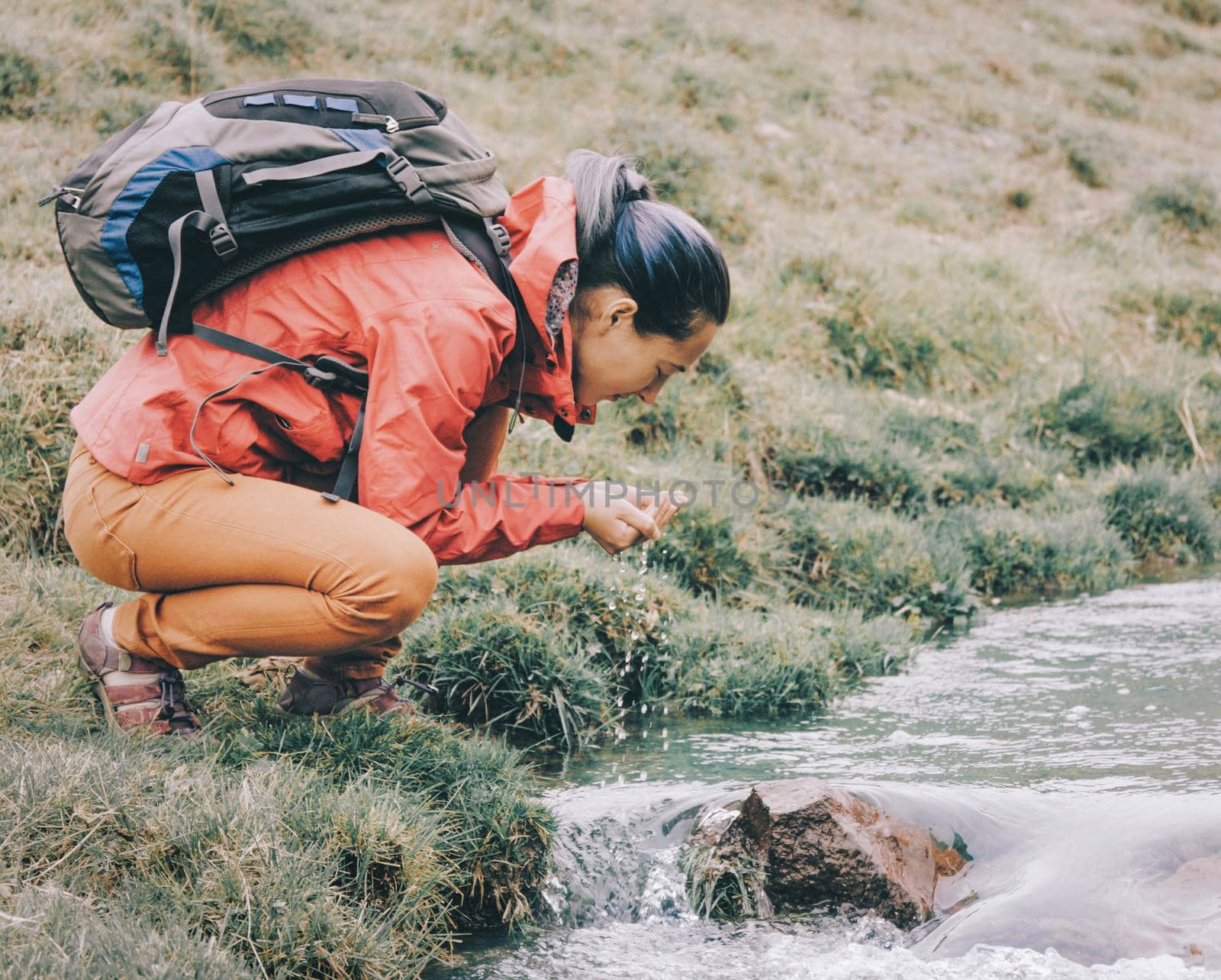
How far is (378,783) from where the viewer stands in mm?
3061

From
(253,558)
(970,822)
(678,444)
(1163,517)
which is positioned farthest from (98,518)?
(1163,517)

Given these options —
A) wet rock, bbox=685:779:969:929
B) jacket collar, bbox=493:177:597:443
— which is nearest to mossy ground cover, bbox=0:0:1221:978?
wet rock, bbox=685:779:969:929

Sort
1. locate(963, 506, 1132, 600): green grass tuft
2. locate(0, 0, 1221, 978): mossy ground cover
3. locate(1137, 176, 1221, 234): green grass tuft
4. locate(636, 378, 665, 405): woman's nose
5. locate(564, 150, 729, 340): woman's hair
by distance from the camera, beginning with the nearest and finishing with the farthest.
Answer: locate(0, 0, 1221, 978): mossy ground cover, locate(564, 150, 729, 340): woman's hair, locate(636, 378, 665, 405): woman's nose, locate(963, 506, 1132, 600): green grass tuft, locate(1137, 176, 1221, 234): green grass tuft

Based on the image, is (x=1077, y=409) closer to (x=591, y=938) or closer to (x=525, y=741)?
(x=525, y=741)

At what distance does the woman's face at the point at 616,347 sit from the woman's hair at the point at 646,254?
3 cm

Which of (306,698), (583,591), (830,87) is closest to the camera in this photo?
(306,698)

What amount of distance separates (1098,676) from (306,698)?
3.00 metres

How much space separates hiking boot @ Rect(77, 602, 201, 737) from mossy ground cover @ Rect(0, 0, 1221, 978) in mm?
93

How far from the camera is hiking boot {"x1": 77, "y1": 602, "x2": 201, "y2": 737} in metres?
Result: 3.15

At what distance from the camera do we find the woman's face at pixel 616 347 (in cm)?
308

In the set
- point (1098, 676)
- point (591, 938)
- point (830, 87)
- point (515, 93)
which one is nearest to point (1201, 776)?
point (1098, 676)

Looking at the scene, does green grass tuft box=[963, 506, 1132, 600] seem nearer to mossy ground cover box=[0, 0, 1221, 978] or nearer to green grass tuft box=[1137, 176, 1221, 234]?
mossy ground cover box=[0, 0, 1221, 978]

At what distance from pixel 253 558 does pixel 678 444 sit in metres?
3.37

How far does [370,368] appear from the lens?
2771 mm
